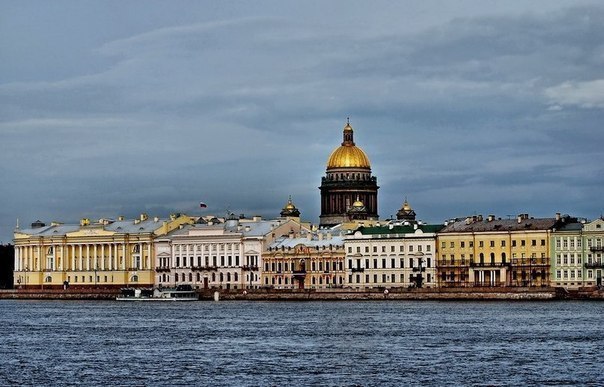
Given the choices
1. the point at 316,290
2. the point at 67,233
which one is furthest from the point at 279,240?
the point at 67,233

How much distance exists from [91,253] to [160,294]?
1471 centimetres

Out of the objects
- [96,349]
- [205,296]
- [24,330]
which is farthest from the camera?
[205,296]

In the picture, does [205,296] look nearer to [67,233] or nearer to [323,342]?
[67,233]

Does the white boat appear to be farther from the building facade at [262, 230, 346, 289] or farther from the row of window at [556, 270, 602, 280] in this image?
the row of window at [556, 270, 602, 280]

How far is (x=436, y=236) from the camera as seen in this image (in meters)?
103

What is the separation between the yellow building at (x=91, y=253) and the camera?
390ft

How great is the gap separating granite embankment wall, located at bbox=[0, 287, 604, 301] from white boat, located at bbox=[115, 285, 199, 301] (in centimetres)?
97

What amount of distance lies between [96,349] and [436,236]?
5721 centimetres

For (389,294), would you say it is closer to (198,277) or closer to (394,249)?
(394,249)

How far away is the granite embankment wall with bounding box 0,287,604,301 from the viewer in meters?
92.4

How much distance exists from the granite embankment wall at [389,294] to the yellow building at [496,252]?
389 centimetres

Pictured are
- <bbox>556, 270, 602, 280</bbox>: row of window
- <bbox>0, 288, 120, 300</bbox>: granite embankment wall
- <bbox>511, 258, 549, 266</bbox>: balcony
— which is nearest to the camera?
<bbox>556, 270, 602, 280</bbox>: row of window

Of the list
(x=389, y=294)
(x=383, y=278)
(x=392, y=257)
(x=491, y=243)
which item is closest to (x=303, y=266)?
(x=383, y=278)

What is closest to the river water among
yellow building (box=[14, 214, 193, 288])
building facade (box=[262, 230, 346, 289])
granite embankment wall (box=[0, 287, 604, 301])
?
granite embankment wall (box=[0, 287, 604, 301])
